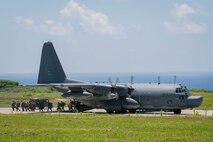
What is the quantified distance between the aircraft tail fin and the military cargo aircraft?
2.34 meters

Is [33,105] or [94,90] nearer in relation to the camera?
[94,90]

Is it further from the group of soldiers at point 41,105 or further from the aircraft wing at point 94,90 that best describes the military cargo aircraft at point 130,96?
the group of soldiers at point 41,105

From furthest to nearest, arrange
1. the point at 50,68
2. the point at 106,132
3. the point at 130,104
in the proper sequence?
the point at 50,68
the point at 130,104
the point at 106,132

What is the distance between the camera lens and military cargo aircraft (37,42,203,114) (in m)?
43.9

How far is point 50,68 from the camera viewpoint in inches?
1988

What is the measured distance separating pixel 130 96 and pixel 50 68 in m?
9.57

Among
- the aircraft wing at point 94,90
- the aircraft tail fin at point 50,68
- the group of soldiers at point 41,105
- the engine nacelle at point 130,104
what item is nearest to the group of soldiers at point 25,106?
the group of soldiers at point 41,105

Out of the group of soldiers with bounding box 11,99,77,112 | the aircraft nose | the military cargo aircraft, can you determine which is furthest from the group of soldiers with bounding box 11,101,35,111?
the aircraft nose

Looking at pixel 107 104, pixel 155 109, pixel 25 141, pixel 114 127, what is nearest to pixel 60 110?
pixel 107 104

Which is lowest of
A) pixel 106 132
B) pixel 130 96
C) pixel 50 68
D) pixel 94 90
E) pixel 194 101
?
pixel 106 132

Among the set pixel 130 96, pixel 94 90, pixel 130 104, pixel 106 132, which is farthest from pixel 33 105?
pixel 106 132

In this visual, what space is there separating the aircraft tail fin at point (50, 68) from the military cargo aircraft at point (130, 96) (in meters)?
2.34

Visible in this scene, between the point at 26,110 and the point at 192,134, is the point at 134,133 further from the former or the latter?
the point at 26,110

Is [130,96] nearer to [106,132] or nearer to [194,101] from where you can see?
[194,101]
